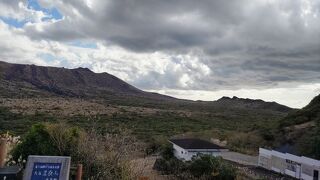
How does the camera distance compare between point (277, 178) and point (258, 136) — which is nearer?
point (277, 178)

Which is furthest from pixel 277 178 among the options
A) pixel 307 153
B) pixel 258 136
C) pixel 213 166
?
pixel 258 136

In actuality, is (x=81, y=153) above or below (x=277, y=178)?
above

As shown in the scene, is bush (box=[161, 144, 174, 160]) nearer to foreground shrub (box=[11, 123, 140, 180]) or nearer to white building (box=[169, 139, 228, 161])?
white building (box=[169, 139, 228, 161])

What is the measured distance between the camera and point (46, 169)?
801 centimetres

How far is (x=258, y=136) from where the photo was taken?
57.3 metres

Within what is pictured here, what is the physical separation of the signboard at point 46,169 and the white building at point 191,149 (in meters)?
23.3

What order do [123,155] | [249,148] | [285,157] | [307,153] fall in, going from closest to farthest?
[123,155]
[285,157]
[307,153]
[249,148]

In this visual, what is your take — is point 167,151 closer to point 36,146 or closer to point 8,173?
point 36,146

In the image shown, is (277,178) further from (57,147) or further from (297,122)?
(297,122)

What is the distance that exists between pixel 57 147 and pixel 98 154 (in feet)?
5.74

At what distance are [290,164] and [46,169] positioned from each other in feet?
98.7

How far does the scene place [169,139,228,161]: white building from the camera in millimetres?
31562

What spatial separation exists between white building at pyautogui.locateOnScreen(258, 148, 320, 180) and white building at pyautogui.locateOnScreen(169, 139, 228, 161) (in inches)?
247

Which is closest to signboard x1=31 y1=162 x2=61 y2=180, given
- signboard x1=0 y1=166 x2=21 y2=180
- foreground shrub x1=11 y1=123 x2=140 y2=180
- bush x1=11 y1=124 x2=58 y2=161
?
signboard x1=0 y1=166 x2=21 y2=180
